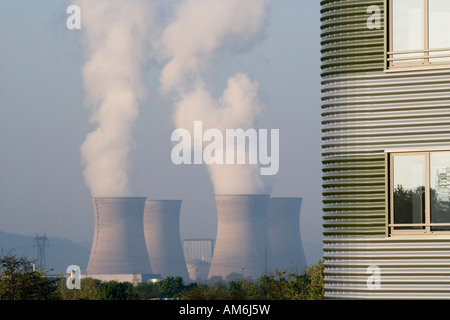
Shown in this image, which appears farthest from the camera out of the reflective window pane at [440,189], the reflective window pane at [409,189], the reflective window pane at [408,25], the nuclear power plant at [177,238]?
the nuclear power plant at [177,238]

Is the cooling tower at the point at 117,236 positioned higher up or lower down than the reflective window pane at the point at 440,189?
lower down

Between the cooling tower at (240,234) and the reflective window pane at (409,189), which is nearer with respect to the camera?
the reflective window pane at (409,189)

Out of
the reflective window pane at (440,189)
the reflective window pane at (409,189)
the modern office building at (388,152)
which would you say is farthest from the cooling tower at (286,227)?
the reflective window pane at (440,189)

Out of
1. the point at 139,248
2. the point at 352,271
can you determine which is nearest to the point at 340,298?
the point at 352,271

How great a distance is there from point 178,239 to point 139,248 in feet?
30.5

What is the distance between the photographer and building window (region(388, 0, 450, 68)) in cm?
1444

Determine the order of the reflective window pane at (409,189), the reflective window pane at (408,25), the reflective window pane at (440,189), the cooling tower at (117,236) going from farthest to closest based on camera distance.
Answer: the cooling tower at (117,236) < the reflective window pane at (408,25) < the reflective window pane at (409,189) < the reflective window pane at (440,189)

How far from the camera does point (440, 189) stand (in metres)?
14.2

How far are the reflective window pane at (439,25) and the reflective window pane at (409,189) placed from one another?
1.78 meters

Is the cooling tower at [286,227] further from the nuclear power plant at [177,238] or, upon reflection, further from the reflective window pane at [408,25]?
the reflective window pane at [408,25]

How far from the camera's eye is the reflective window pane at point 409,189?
47.1 ft

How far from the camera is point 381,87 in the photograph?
14.8 metres

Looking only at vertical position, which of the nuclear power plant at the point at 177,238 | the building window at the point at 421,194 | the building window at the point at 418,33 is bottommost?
the nuclear power plant at the point at 177,238
